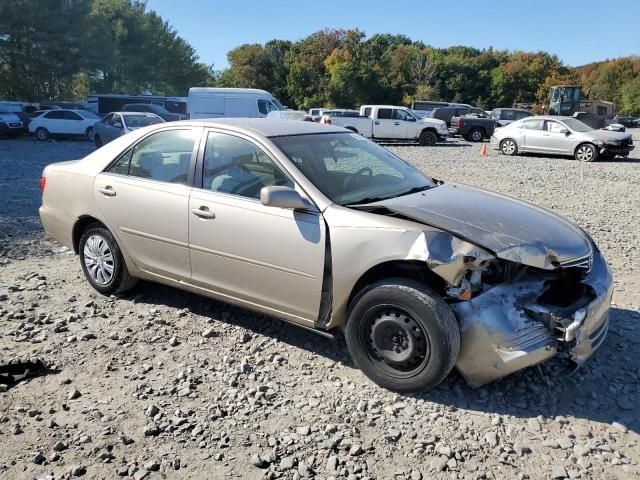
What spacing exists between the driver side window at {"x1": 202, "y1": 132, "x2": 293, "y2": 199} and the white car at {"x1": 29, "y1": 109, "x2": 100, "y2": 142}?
2340 cm

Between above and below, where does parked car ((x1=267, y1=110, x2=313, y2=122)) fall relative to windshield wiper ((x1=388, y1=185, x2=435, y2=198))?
above

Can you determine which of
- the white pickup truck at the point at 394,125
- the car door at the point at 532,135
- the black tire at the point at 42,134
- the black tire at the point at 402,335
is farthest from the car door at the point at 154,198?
the black tire at the point at 42,134

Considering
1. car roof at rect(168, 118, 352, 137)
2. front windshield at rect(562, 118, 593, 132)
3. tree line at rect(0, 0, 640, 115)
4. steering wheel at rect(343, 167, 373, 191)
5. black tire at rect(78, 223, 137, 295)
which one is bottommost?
black tire at rect(78, 223, 137, 295)

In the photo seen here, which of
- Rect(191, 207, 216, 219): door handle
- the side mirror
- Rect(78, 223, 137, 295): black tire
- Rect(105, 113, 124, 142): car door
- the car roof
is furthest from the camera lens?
Rect(105, 113, 124, 142): car door

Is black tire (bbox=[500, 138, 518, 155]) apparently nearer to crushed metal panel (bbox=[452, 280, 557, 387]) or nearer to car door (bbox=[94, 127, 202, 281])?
car door (bbox=[94, 127, 202, 281])

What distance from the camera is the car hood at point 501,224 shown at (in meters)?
3.24

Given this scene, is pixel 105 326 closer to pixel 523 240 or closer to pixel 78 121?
pixel 523 240

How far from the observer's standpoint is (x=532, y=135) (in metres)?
19.1

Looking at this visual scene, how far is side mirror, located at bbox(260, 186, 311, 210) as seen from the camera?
3496 millimetres

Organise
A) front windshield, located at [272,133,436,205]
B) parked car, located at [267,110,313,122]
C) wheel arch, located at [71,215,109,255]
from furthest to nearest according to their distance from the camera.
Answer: parked car, located at [267,110,313,122]
wheel arch, located at [71,215,109,255]
front windshield, located at [272,133,436,205]

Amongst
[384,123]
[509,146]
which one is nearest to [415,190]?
[509,146]

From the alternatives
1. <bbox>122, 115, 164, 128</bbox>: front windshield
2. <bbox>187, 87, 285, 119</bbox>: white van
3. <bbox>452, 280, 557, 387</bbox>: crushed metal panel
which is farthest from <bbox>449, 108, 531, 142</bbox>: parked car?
<bbox>452, 280, 557, 387</bbox>: crushed metal panel

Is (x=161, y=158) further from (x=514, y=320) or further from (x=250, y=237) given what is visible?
(x=514, y=320)

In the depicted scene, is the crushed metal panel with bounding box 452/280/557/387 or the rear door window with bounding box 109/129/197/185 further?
the rear door window with bounding box 109/129/197/185
